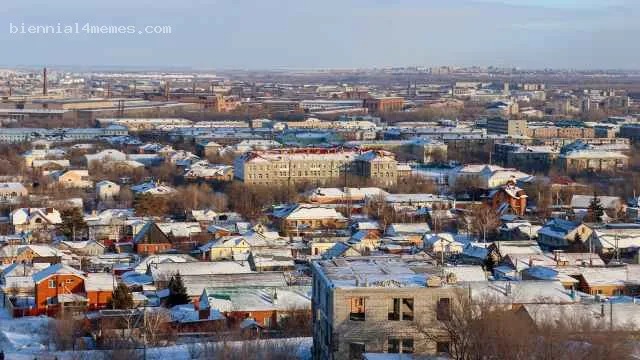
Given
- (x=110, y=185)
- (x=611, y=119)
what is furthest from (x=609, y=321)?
(x=611, y=119)

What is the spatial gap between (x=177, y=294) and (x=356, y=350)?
22.6 ft

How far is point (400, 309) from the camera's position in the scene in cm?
1283

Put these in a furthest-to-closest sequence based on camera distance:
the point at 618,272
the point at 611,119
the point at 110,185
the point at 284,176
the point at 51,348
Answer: the point at 611,119 < the point at 284,176 < the point at 110,185 < the point at 618,272 < the point at 51,348

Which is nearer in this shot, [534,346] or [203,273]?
[534,346]

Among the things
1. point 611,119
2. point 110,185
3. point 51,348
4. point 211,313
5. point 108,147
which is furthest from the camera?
point 611,119

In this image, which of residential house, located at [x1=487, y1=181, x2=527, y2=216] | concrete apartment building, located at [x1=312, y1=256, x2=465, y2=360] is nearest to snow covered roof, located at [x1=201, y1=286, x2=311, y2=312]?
concrete apartment building, located at [x1=312, y1=256, x2=465, y2=360]

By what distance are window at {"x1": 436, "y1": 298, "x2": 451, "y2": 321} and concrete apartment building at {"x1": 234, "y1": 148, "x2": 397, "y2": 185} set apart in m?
27.6

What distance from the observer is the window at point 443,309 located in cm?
1281

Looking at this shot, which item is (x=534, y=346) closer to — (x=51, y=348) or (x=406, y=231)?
(x=51, y=348)

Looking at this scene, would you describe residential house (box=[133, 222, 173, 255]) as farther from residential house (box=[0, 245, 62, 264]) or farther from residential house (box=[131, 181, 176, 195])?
residential house (box=[131, 181, 176, 195])

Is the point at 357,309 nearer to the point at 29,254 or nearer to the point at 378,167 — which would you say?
the point at 29,254

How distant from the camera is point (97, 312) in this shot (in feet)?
60.2

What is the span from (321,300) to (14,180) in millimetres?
27279

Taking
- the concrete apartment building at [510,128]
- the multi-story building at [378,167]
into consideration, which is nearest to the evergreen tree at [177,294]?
the multi-story building at [378,167]
